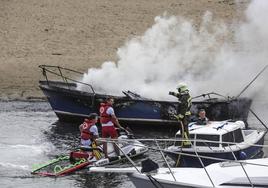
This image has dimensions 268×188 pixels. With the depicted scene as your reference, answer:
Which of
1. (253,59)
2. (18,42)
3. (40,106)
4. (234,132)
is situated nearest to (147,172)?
(234,132)

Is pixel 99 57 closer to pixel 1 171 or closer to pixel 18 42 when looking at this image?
pixel 18 42

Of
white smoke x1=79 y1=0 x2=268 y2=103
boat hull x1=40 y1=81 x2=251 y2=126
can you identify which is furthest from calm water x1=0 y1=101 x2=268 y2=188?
white smoke x1=79 y1=0 x2=268 y2=103

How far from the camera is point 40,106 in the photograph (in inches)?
1160

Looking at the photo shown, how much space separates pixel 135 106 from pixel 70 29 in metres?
12.5

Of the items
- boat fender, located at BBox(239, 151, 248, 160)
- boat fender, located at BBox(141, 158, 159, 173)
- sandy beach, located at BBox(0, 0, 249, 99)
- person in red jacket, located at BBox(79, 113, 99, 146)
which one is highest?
sandy beach, located at BBox(0, 0, 249, 99)

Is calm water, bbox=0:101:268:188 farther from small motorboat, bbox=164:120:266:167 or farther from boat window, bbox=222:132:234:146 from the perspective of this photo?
boat window, bbox=222:132:234:146

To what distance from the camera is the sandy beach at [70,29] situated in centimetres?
3241

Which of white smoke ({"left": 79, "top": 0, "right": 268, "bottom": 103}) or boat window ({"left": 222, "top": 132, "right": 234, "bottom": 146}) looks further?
white smoke ({"left": 79, "top": 0, "right": 268, "bottom": 103})

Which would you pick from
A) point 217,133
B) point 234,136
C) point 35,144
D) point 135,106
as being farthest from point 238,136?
point 35,144

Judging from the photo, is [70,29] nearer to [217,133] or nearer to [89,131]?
[89,131]

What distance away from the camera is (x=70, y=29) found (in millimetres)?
36375

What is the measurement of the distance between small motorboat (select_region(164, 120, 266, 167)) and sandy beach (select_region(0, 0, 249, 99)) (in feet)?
43.7

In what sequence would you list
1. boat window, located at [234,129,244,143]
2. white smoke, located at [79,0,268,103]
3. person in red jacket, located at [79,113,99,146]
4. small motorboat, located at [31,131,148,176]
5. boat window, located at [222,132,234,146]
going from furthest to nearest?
white smoke, located at [79,0,268,103], person in red jacket, located at [79,113,99,146], small motorboat, located at [31,131,148,176], boat window, located at [234,129,244,143], boat window, located at [222,132,234,146]

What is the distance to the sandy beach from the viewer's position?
106 ft
